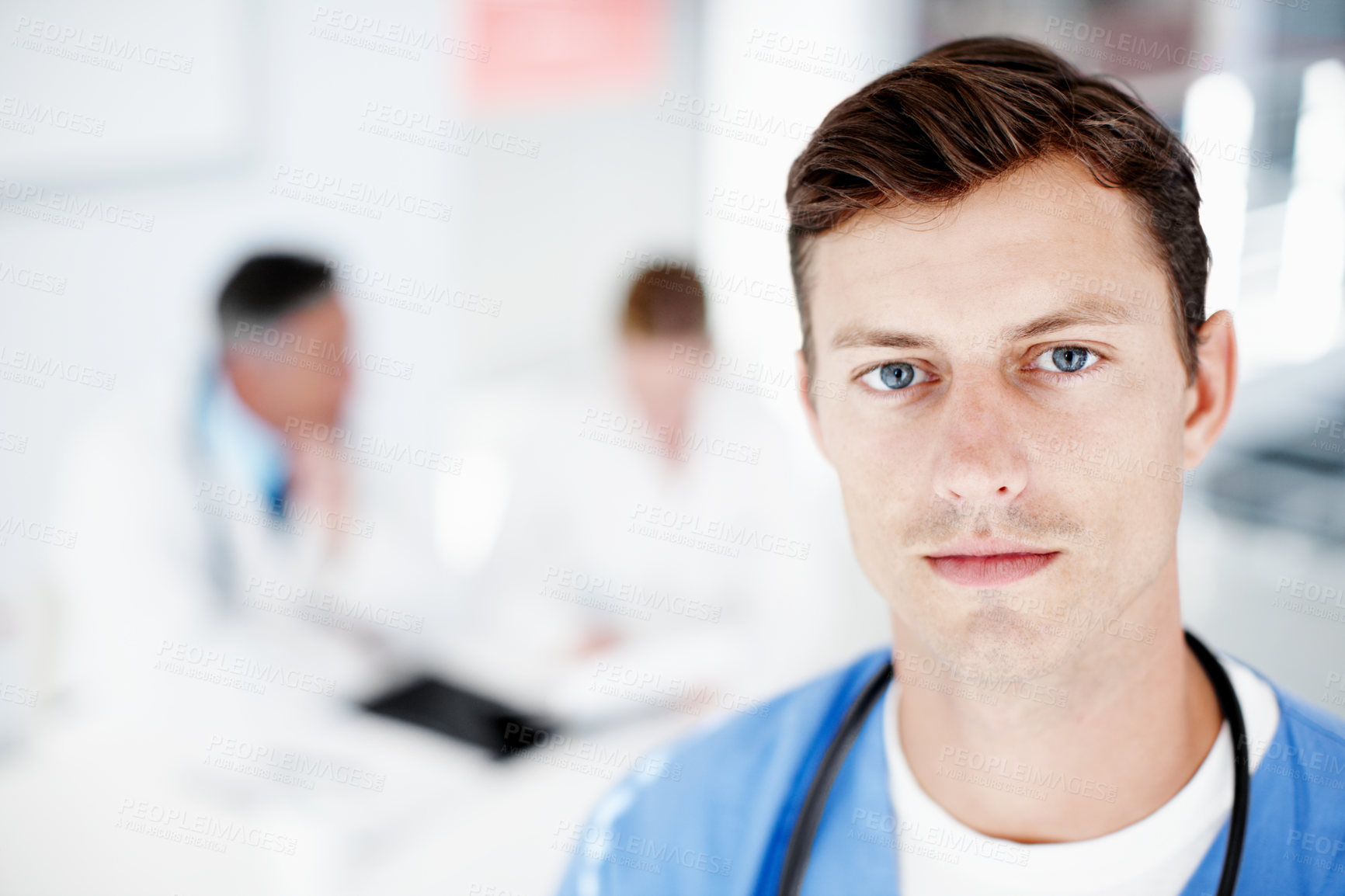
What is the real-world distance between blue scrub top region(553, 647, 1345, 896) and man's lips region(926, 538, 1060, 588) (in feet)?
0.83

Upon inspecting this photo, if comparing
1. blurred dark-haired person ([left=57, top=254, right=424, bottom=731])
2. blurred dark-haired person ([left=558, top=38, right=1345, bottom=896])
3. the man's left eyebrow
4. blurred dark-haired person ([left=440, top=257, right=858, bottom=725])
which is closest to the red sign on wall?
blurred dark-haired person ([left=440, top=257, right=858, bottom=725])

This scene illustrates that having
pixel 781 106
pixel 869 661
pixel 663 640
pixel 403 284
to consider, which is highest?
pixel 781 106

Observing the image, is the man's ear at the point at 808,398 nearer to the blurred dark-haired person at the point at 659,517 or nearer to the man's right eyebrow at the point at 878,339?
the man's right eyebrow at the point at 878,339

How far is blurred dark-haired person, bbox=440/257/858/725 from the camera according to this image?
235 cm

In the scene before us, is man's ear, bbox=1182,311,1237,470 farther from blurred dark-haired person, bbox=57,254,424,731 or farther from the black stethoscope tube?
blurred dark-haired person, bbox=57,254,424,731

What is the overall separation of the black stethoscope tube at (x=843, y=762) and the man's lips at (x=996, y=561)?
0.23 meters

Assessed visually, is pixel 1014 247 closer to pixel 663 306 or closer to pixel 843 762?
pixel 843 762

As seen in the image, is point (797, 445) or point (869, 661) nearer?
point (869, 661)

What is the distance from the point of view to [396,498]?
135 inches

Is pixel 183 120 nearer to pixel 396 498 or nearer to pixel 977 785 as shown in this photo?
pixel 396 498

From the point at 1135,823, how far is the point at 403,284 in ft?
10.00

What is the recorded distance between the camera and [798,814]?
0.95 m

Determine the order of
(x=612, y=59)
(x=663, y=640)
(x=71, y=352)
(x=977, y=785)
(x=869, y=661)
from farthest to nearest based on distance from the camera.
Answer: (x=612, y=59)
(x=71, y=352)
(x=663, y=640)
(x=869, y=661)
(x=977, y=785)

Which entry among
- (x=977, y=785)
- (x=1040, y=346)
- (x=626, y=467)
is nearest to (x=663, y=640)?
(x=626, y=467)
